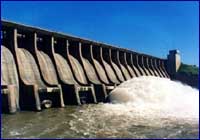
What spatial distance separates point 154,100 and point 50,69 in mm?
7497

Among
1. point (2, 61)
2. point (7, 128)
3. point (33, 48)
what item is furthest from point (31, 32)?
point (7, 128)

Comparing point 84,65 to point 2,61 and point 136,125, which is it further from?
point 136,125

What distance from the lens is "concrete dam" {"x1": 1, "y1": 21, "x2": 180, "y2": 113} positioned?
1838 centimetres

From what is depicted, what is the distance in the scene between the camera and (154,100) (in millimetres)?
20469

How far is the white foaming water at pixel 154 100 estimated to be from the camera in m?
16.0

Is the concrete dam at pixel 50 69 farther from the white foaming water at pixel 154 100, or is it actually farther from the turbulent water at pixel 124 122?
the white foaming water at pixel 154 100

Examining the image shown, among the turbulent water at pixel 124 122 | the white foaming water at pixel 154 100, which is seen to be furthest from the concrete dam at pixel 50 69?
the white foaming water at pixel 154 100

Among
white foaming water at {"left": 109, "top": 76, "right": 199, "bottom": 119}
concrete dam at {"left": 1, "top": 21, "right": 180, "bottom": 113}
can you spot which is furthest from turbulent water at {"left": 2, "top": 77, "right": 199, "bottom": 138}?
concrete dam at {"left": 1, "top": 21, "right": 180, "bottom": 113}

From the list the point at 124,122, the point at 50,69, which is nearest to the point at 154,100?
the point at 124,122

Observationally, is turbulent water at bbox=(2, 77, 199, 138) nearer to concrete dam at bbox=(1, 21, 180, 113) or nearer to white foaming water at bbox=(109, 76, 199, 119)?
white foaming water at bbox=(109, 76, 199, 119)

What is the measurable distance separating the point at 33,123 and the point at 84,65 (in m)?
14.9

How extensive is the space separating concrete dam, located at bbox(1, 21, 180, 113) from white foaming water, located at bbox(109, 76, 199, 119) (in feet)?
8.25

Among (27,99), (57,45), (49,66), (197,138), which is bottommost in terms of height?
(197,138)

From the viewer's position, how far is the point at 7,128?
486 inches
